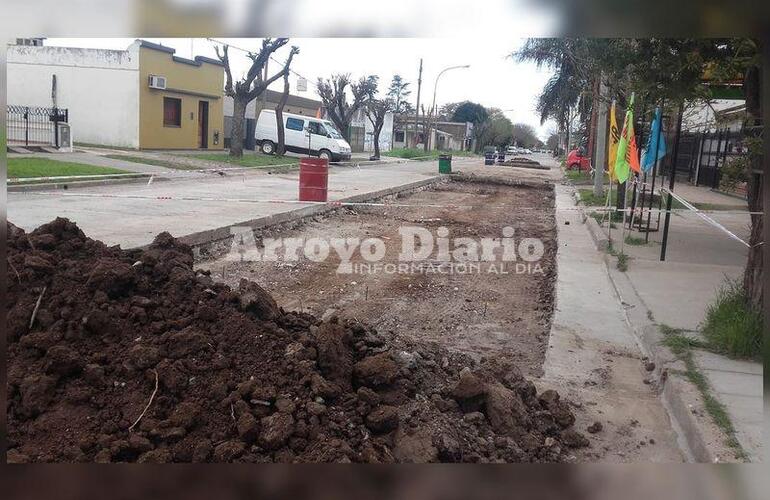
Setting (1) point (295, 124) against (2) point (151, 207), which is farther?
(1) point (295, 124)

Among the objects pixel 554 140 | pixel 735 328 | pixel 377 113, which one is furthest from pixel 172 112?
pixel 554 140

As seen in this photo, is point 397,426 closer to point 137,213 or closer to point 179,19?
point 179,19

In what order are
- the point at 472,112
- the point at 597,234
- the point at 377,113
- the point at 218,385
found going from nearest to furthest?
the point at 218,385 < the point at 597,234 < the point at 377,113 < the point at 472,112

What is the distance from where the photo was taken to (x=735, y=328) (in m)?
5.18

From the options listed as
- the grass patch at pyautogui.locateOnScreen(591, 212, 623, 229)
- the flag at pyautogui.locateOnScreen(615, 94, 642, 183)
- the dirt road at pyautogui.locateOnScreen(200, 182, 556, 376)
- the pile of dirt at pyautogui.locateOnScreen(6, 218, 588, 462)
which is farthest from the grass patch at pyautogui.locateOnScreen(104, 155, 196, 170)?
the pile of dirt at pyautogui.locateOnScreen(6, 218, 588, 462)

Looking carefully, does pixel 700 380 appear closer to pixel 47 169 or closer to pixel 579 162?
pixel 47 169

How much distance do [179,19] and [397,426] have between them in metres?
2.36

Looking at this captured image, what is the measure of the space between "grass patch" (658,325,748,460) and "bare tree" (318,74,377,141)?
120 ft

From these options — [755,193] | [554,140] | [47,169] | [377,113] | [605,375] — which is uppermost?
[554,140]

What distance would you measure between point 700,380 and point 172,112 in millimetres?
29015

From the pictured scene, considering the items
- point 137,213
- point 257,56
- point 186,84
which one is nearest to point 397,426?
point 137,213

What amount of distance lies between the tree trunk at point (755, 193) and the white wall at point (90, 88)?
26.0 m

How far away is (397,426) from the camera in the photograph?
145 inches

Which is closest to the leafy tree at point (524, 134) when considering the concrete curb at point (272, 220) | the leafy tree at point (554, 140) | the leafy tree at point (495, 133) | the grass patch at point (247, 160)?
the leafy tree at point (554, 140)
